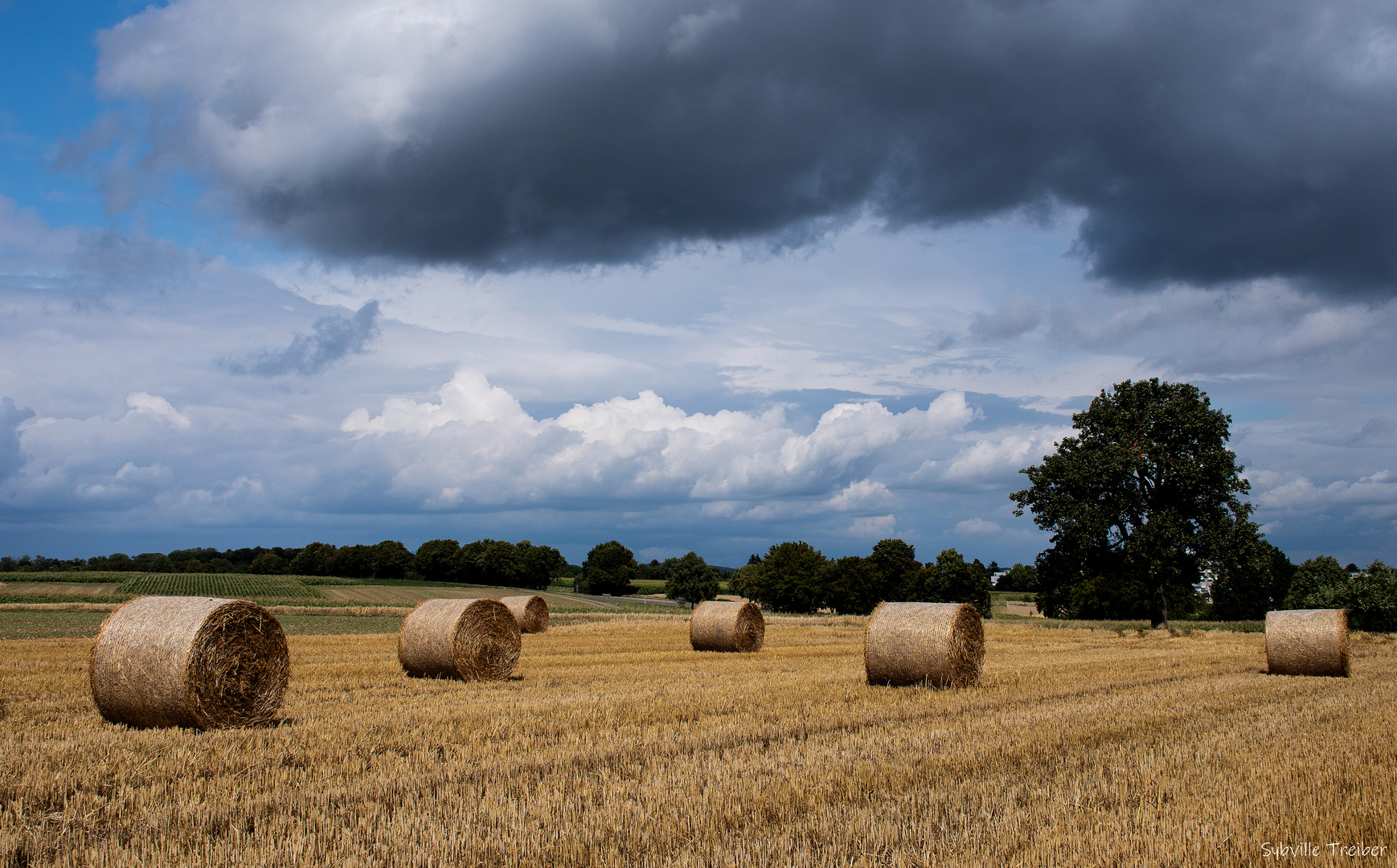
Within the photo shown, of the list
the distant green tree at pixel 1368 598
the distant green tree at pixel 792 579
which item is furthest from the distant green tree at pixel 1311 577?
the distant green tree at pixel 792 579

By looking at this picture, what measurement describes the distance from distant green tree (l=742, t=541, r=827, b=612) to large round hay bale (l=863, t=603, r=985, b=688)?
6544cm

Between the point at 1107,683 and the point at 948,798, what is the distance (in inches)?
351

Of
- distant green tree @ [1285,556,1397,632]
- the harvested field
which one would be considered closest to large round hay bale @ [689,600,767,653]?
the harvested field

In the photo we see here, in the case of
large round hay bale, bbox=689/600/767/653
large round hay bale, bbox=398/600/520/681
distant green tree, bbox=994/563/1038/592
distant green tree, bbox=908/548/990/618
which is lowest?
distant green tree, bbox=994/563/1038/592

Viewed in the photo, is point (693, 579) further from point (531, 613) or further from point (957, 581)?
point (531, 613)

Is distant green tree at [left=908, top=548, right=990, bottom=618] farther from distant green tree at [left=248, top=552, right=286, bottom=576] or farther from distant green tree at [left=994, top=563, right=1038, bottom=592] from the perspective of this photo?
distant green tree at [left=248, top=552, right=286, bottom=576]

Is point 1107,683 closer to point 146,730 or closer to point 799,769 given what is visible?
point 799,769

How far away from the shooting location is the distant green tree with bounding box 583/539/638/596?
368 feet

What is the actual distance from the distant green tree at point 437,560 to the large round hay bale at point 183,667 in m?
106

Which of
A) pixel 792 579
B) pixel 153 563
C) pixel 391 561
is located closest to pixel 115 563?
pixel 153 563

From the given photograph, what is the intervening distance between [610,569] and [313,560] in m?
46.5

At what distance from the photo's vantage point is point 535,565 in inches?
4304

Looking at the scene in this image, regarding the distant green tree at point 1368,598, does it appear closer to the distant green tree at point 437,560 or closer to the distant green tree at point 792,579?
the distant green tree at point 792,579

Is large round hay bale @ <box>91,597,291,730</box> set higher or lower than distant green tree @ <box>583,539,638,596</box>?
higher
